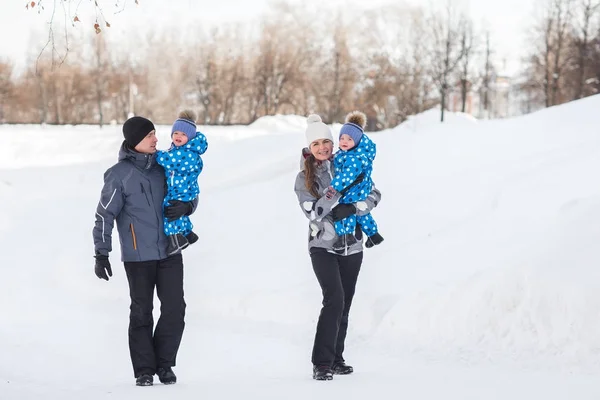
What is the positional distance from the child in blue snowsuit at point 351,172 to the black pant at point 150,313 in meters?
1.12

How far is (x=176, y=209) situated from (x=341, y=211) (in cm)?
107

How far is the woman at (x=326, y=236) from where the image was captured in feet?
17.9

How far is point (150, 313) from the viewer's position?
5570 millimetres

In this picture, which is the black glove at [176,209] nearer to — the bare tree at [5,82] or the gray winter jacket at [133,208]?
the gray winter jacket at [133,208]

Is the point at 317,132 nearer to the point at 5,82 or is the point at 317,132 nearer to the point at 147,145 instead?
the point at 147,145

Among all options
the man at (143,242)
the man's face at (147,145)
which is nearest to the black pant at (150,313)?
the man at (143,242)

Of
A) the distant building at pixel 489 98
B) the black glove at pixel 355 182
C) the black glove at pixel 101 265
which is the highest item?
the distant building at pixel 489 98

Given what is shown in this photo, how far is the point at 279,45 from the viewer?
63.7m

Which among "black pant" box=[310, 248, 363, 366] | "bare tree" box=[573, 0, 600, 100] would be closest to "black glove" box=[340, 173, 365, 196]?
"black pant" box=[310, 248, 363, 366]

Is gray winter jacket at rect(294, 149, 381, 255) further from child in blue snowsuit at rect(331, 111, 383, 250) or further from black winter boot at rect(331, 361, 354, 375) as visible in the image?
black winter boot at rect(331, 361, 354, 375)

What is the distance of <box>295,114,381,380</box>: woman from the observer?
5449mm

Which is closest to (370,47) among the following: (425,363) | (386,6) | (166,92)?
(386,6)

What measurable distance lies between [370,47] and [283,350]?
61.5m

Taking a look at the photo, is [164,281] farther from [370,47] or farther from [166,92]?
[166,92]
